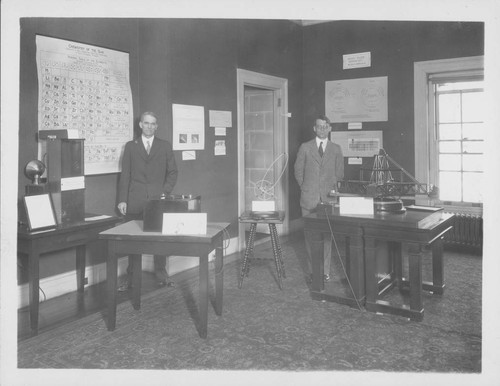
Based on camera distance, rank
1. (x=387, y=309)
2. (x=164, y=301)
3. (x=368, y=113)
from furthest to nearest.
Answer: (x=368, y=113), (x=164, y=301), (x=387, y=309)

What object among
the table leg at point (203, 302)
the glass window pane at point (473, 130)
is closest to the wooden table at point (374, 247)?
the table leg at point (203, 302)

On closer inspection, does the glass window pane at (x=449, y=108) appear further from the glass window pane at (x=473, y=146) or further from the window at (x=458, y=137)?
the glass window pane at (x=473, y=146)

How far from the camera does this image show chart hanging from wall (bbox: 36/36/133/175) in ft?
13.0

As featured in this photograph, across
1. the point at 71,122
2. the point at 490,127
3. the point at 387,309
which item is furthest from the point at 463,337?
the point at 71,122

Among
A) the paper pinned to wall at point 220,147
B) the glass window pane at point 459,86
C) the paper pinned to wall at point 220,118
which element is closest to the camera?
the paper pinned to wall at point 220,118

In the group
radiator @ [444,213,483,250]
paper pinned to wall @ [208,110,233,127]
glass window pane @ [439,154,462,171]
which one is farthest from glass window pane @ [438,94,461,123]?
paper pinned to wall @ [208,110,233,127]

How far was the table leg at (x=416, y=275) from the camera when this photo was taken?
3404mm

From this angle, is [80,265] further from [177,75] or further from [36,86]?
[177,75]

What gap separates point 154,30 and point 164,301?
2701mm

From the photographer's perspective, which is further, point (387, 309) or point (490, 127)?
point (387, 309)

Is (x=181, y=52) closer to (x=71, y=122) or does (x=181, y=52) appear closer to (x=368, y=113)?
(x=71, y=122)

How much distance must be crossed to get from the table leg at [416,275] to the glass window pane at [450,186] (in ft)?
9.40

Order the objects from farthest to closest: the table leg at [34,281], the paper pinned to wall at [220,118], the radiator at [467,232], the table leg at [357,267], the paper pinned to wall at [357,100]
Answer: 1. the paper pinned to wall at [357,100]
2. the radiator at [467,232]
3. the paper pinned to wall at [220,118]
4. the table leg at [357,267]
5. the table leg at [34,281]

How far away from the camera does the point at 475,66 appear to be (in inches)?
221
